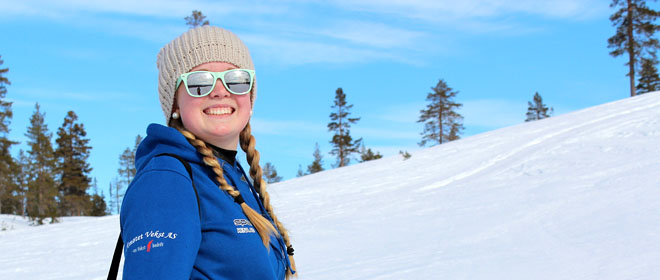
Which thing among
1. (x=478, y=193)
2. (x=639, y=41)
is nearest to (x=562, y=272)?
(x=478, y=193)

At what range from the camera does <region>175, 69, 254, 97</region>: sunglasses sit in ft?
6.25

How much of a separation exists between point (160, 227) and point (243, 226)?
334 millimetres

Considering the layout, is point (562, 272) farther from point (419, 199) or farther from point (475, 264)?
point (419, 199)

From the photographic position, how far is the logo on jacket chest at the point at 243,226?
1.68 metres

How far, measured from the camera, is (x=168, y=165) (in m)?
1.58

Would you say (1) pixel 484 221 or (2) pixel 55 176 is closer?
(1) pixel 484 221

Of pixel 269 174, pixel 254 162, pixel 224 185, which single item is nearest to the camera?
pixel 224 185

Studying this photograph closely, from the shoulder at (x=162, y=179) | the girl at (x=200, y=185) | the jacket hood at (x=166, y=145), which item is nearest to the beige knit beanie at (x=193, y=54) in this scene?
the girl at (x=200, y=185)

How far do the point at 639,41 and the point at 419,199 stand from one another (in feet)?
89.7

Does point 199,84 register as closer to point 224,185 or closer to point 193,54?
point 193,54

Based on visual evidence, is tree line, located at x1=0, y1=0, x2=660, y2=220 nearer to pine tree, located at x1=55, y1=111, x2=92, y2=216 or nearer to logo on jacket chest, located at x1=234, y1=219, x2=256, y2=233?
pine tree, located at x1=55, y1=111, x2=92, y2=216

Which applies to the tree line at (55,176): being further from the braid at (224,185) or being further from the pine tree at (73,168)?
the braid at (224,185)

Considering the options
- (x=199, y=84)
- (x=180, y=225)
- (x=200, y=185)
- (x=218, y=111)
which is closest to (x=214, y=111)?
(x=218, y=111)

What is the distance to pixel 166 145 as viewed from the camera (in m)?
1.73
